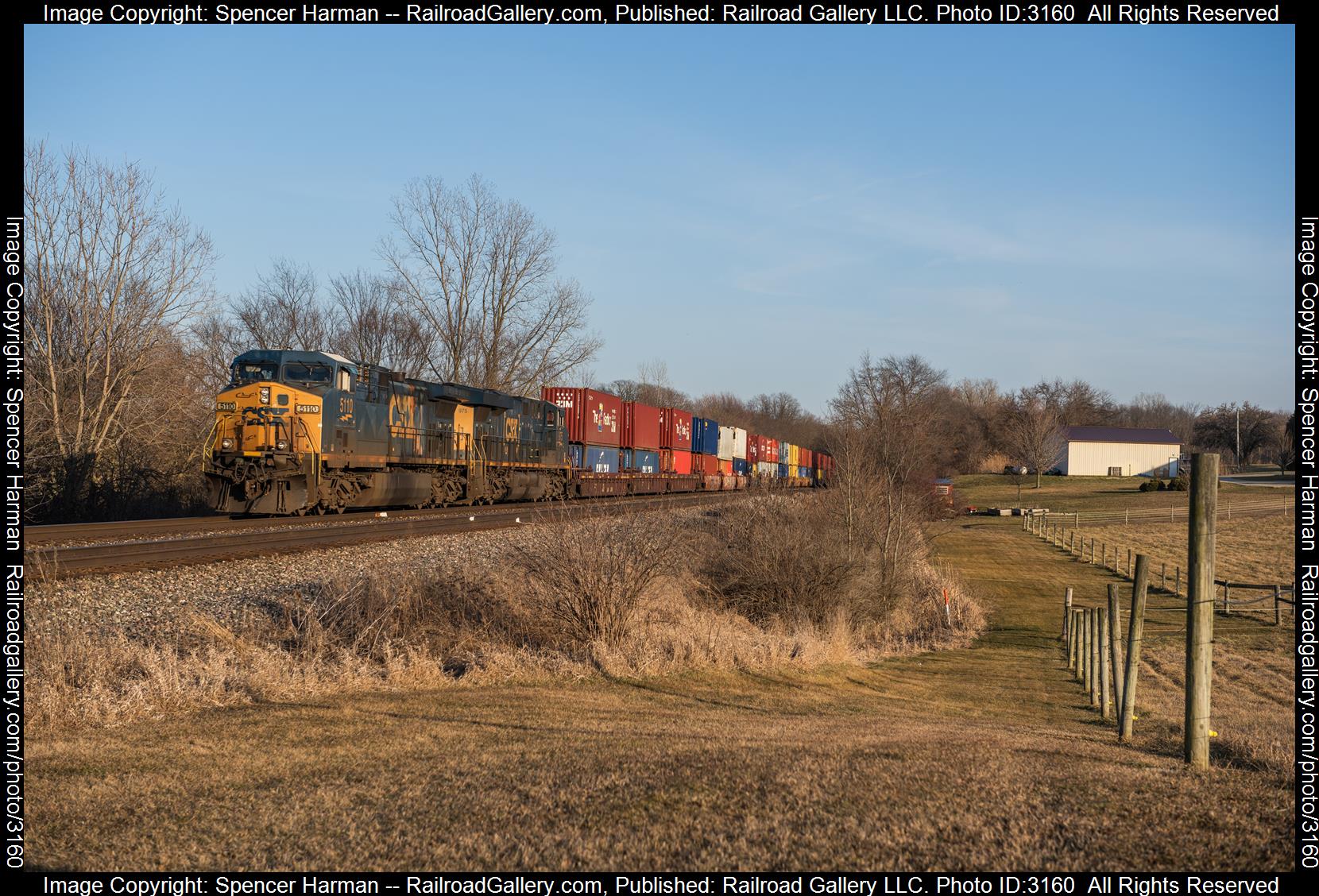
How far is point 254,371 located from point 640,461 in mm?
21376

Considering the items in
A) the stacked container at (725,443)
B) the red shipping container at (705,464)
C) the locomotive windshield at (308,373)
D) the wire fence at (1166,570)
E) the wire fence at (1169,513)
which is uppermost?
the locomotive windshield at (308,373)

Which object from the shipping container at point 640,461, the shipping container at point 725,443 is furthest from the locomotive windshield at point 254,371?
the shipping container at point 725,443

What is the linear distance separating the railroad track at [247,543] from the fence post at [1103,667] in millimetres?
7449

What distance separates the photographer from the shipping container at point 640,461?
133 ft

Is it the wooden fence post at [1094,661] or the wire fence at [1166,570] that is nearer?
the wooden fence post at [1094,661]

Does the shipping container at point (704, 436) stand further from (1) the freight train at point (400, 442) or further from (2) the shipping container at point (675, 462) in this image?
(1) the freight train at point (400, 442)

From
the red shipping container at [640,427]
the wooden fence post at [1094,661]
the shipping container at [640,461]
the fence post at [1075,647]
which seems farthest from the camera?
the shipping container at [640,461]

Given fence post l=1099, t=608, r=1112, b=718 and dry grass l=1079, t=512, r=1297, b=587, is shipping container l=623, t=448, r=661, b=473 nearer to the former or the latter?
dry grass l=1079, t=512, r=1297, b=587

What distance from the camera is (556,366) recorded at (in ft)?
169

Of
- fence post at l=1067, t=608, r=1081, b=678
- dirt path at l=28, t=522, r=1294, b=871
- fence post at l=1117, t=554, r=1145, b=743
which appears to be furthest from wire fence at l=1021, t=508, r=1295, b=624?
dirt path at l=28, t=522, r=1294, b=871

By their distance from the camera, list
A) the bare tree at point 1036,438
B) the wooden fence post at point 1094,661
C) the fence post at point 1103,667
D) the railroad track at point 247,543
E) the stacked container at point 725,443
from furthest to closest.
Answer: the bare tree at point 1036,438 → the stacked container at point 725,443 → the wooden fence post at point 1094,661 → the railroad track at point 247,543 → the fence post at point 1103,667

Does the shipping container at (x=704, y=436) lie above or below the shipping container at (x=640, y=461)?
above

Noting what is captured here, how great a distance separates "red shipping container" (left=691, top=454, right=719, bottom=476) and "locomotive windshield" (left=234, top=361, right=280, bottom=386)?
28120mm

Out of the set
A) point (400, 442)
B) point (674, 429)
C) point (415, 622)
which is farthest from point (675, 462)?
point (415, 622)
